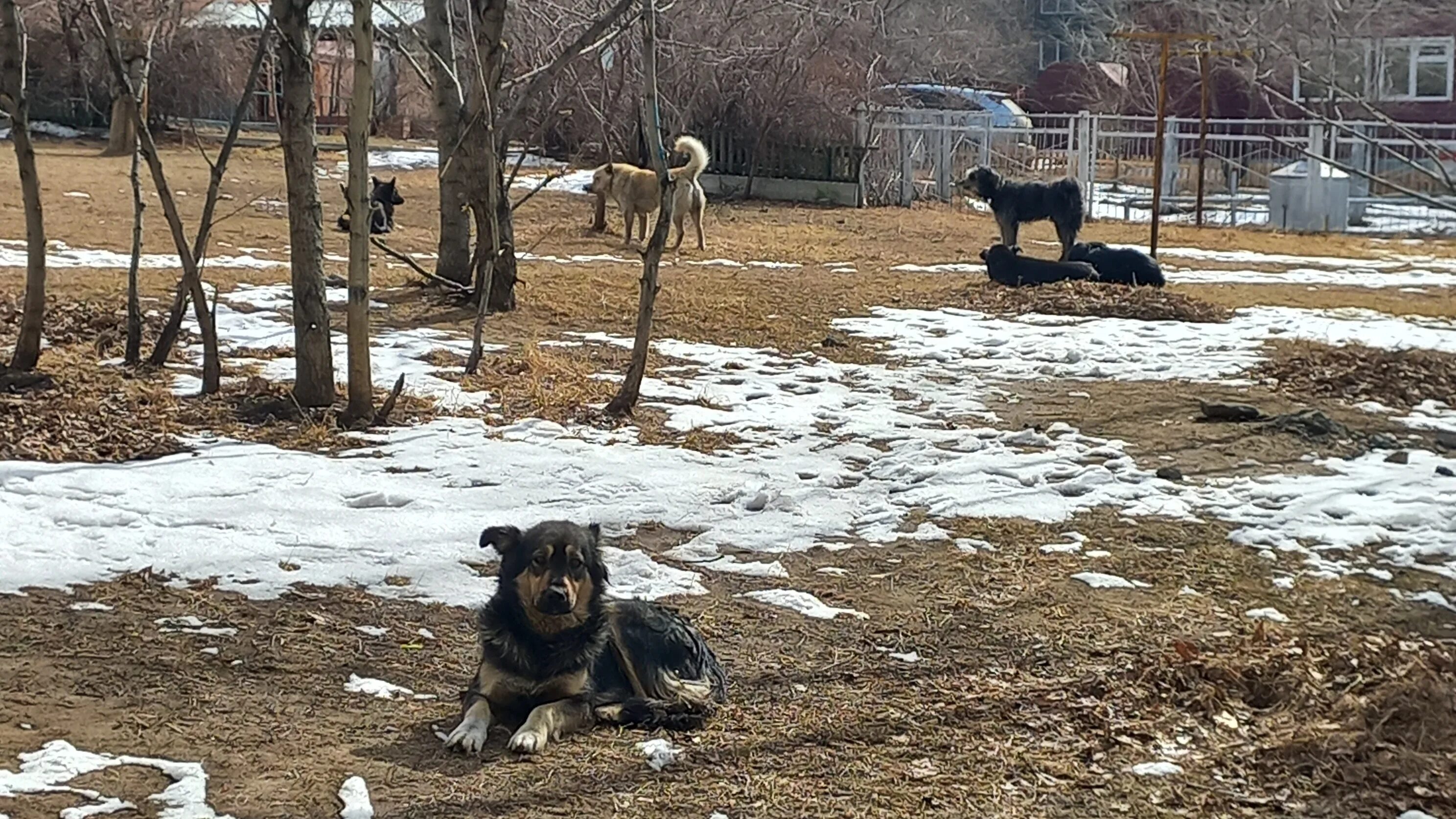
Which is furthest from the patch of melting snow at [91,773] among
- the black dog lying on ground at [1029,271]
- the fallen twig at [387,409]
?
the black dog lying on ground at [1029,271]

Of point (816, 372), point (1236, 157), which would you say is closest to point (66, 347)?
point (816, 372)

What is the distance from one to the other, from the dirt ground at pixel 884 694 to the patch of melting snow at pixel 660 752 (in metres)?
0.04

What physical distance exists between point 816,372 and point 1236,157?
69.0 feet

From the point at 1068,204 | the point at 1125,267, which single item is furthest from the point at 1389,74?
the point at 1068,204

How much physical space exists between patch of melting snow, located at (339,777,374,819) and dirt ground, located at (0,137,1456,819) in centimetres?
3

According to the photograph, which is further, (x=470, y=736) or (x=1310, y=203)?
(x=1310, y=203)

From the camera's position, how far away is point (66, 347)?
9656 millimetres

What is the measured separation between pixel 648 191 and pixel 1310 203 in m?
12.5

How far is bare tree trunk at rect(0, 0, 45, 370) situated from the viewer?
843cm

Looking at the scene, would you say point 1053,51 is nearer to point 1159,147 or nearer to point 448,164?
point 1159,147

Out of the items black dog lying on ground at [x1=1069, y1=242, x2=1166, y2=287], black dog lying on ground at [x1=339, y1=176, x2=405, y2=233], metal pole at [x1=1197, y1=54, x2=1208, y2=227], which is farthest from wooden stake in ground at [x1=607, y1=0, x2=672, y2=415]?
metal pole at [x1=1197, y1=54, x2=1208, y2=227]

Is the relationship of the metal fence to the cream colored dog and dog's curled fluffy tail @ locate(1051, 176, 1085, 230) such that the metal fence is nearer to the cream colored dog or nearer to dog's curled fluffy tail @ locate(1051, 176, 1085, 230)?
dog's curled fluffy tail @ locate(1051, 176, 1085, 230)

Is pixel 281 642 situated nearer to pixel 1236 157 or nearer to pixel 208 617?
pixel 208 617

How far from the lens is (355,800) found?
3795 millimetres
